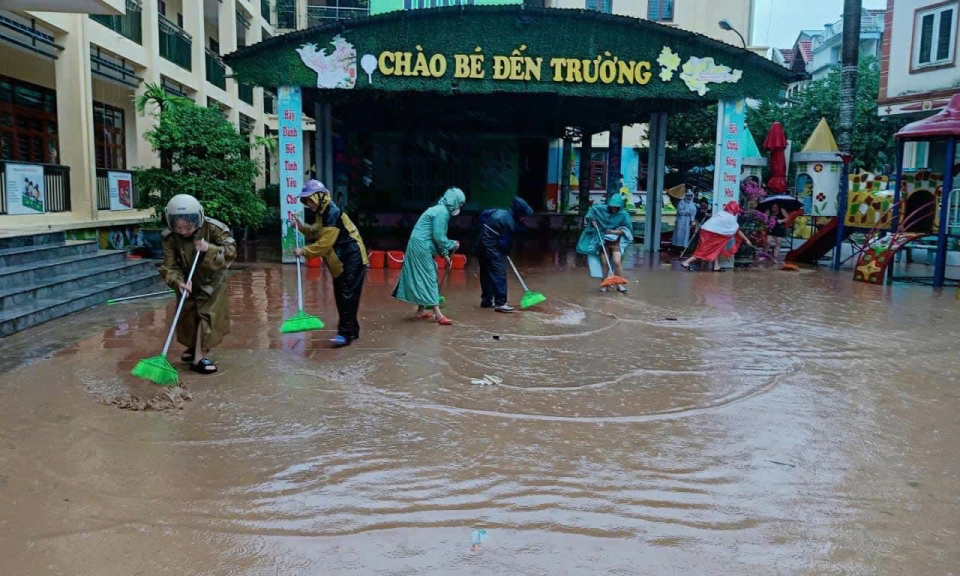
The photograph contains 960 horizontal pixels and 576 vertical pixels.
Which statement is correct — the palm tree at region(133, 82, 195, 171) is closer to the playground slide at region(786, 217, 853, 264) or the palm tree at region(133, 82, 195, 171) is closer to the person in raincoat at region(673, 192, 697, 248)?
the person in raincoat at region(673, 192, 697, 248)

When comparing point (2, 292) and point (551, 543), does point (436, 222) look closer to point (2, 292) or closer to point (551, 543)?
point (2, 292)

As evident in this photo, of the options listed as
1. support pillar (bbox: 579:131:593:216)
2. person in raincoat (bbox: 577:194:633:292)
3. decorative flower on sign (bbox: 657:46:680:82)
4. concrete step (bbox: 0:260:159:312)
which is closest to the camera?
concrete step (bbox: 0:260:159:312)

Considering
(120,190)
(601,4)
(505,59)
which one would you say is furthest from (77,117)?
(601,4)

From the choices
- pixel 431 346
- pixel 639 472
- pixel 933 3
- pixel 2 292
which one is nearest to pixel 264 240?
pixel 2 292

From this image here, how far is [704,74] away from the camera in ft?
46.4

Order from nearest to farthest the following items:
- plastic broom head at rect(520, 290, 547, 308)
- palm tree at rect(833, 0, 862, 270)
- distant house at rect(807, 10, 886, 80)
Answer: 1. plastic broom head at rect(520, 290, 547, 308)
2. palm tree at rect(833, 0, 862, 270)
3. distant house at rect(807, 10, 886, 80)

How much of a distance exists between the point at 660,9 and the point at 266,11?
16561 mm

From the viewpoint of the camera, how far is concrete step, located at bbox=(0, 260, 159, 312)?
26.0 feet

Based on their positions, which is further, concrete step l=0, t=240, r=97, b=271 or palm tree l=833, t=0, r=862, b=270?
palm tree l=833, t=0, r=862, b=270

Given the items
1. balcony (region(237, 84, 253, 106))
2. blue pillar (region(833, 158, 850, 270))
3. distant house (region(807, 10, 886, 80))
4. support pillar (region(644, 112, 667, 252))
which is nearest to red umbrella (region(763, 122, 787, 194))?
support pillar (region(644, 112, 667, 252))

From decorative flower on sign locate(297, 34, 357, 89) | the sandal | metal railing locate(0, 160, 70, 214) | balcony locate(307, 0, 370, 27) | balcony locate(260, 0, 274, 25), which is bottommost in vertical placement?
the sandal

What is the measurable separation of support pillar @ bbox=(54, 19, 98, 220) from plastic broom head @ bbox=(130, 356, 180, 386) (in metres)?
8.83

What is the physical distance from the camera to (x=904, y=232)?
13117mm

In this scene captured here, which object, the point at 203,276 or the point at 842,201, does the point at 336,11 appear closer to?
the point at 842,201
